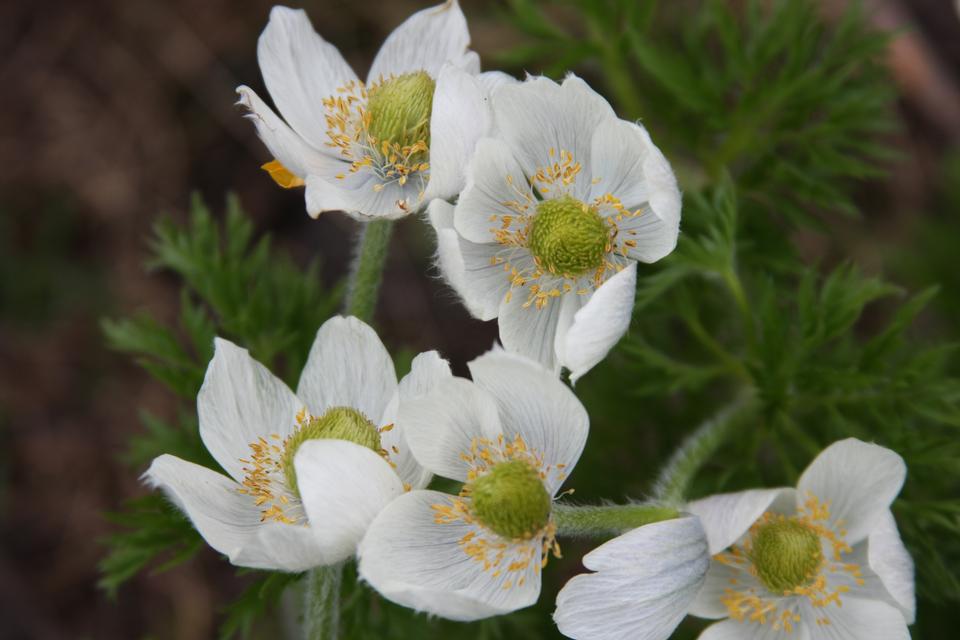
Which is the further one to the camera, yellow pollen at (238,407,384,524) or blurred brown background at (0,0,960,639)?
blurred brown background at (0,0,960,639)

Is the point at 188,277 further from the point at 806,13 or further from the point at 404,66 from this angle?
the point at 806,13

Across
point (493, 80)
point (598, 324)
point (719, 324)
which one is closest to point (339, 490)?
point (598, 324)

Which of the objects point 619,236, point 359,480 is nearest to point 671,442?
point 619,236

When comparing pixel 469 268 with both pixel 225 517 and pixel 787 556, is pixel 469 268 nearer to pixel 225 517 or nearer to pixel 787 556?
pixel 225 517

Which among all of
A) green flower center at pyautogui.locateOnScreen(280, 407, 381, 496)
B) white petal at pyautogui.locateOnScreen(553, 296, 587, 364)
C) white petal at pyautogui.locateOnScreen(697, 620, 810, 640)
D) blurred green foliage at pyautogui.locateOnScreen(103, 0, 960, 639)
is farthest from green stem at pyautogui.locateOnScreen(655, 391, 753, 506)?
green flower center at pyautogui.locateOnScreen(280, 407, 381, 496)

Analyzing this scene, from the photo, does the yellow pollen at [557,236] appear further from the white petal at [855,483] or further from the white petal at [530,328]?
the white petal at [855,483]

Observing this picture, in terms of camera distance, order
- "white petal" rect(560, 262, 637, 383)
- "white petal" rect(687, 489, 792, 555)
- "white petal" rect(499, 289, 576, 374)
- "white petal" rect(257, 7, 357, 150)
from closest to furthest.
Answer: "white petal" rect(560, 262, 637, 383) < "white petal" rect(687, 489, 792, 555) < "white petal" rect(499, 289, 576, 374) < "white petal" rect(257, 7, 357, 150)

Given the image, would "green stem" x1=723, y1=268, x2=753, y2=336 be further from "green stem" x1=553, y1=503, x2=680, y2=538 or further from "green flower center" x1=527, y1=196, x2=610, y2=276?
"green stem" x1=553, y1=503, x2=680, y2=538
